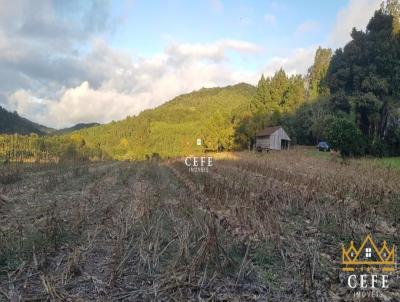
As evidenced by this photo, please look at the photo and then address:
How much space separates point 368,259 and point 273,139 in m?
39.2

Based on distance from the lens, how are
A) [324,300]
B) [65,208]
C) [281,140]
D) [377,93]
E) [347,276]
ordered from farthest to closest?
[281,140] → [377,93] → [65,208] → [347,276] → [324,300]

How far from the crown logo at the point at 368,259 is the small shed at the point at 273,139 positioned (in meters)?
37.5

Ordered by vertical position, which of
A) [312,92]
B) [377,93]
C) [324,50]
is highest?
[324,50]

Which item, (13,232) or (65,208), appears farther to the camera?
(65,208)

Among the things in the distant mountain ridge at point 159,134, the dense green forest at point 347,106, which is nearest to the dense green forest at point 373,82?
the dense green forest at point 347,106

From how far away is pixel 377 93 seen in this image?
2820 centimetres

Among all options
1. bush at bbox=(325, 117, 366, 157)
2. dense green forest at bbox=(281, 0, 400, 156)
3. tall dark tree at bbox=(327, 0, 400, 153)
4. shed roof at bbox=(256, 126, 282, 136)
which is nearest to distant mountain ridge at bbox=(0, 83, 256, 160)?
shed roof at bbox=(256, 126, 282, 136)

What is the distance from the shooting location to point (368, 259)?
15.0 feet

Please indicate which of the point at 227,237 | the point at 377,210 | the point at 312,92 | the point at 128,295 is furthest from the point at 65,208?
the point at 312,92

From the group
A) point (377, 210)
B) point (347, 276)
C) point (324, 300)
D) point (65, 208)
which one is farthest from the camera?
point (65, 208)

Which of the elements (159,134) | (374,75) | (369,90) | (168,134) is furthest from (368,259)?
(159,134)

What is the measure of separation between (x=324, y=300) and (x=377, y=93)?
95.3 ft

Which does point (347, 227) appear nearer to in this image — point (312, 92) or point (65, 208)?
point (65, 208)

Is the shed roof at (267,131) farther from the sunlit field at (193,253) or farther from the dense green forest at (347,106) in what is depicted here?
the sunlit field at (193,253)
